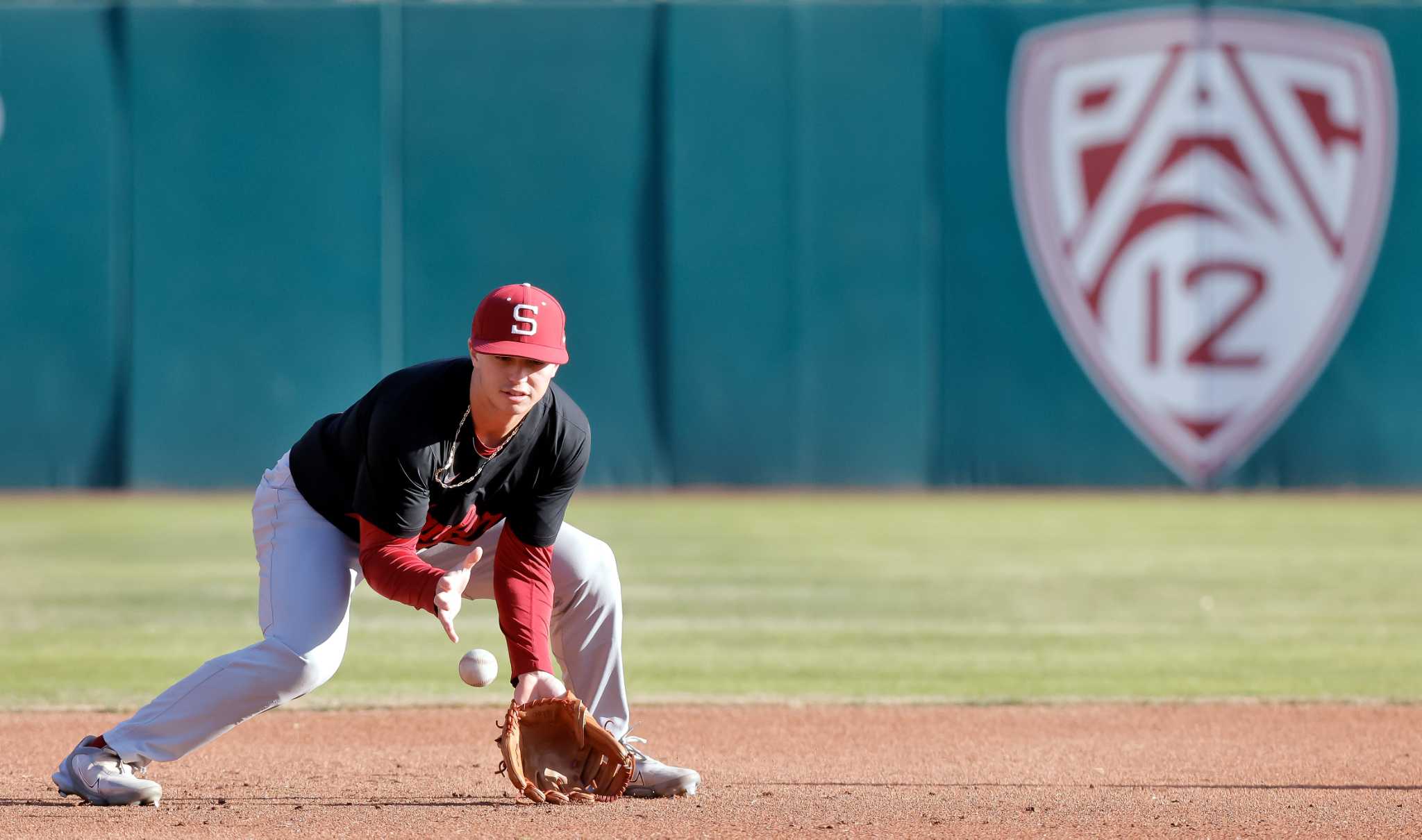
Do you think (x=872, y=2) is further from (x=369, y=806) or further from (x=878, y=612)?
(x=369, y=806)

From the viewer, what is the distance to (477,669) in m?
3.69

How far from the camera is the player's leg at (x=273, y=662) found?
3.88m

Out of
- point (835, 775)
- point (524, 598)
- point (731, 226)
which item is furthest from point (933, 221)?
point (524, 598)

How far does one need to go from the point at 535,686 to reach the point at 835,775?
1.15 meters

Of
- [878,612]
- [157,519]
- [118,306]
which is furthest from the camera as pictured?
[118,306]

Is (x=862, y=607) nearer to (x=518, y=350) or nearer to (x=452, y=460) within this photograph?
(x=452, y=460)

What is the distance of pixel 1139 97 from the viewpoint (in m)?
15.5

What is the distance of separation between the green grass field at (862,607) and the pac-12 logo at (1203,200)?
1487 millimetres

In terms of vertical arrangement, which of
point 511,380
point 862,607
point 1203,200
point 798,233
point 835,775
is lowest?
point 862,607

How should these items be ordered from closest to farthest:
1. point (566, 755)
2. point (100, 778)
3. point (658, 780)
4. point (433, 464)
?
point (433, 464), point (100, 778), point (566, 755), point (658, 780)

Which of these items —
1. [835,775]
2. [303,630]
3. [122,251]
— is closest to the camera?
[303,630]

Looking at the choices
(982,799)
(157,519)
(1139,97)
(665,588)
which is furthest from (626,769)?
(1139,97)

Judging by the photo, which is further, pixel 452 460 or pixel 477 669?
pixel 452 460

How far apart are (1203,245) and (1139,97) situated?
1.46 meters
